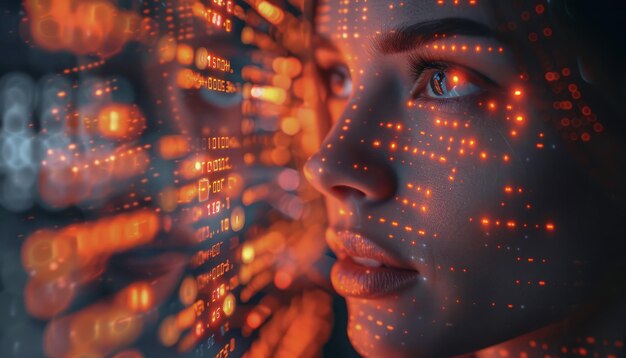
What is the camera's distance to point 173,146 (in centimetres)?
68

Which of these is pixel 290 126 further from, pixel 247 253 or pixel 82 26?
pixel 82 26

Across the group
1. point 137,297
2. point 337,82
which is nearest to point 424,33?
point 337,82

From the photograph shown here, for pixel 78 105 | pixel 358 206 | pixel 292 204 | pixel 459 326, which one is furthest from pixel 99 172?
pixel 292 204

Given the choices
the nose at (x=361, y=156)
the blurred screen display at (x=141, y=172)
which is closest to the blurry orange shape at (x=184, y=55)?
the blurred screen display at (x=141, y=172)

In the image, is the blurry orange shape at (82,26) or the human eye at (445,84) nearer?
the blurry orange shape at (82,26)

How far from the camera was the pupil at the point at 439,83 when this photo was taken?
0.70 m

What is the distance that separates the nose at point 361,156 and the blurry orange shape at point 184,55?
9.3 inches

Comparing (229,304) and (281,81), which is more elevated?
(281,81)

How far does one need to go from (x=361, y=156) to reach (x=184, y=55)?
11.6 inches

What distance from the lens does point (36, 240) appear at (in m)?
0.47

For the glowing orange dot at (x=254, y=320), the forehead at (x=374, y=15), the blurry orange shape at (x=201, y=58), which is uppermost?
the forehead at (x=374, y=15)

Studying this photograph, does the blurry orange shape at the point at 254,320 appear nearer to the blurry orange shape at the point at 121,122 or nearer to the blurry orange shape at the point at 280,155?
the blurry orange shape at the point at 280,155

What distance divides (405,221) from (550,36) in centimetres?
31

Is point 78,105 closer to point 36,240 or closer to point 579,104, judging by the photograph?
point 36,240
